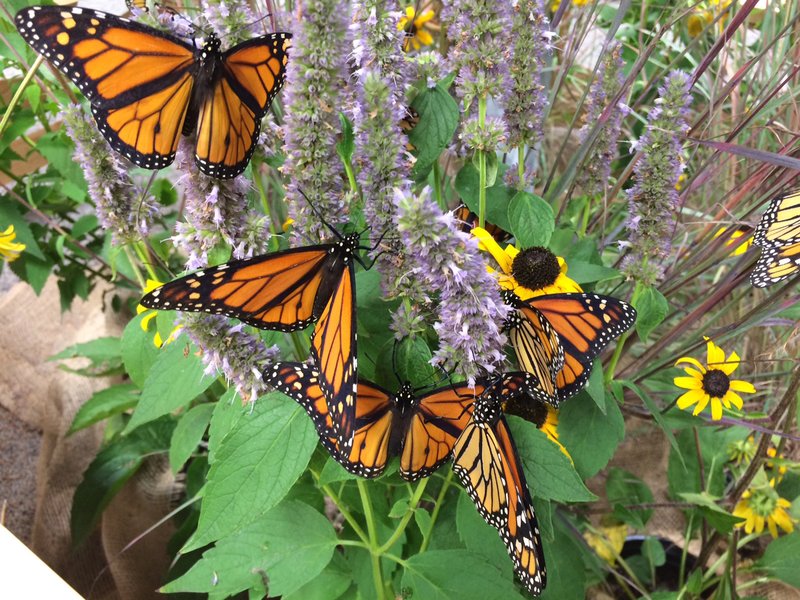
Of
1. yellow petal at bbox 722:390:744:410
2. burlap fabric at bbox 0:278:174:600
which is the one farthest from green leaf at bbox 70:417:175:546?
yellow petal at bbox 722:390:744:410

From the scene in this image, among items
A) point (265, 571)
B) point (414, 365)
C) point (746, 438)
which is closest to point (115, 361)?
point (265, 571)

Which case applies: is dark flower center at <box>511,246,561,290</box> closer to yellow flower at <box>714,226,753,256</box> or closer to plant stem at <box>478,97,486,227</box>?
plant stem at <box>478,97,486,227</box>

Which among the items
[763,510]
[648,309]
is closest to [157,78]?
[648,309]

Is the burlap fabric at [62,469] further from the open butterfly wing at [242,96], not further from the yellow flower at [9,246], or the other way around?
the open butterfly wing at [242,96]

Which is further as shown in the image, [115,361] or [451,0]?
[115,361]

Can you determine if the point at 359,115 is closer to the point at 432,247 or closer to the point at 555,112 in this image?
the point at 432,247

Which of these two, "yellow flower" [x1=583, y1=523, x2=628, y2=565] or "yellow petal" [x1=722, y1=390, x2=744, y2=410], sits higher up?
"yellow petal" [x1=722, y1=390, x2=744, y2=410]
